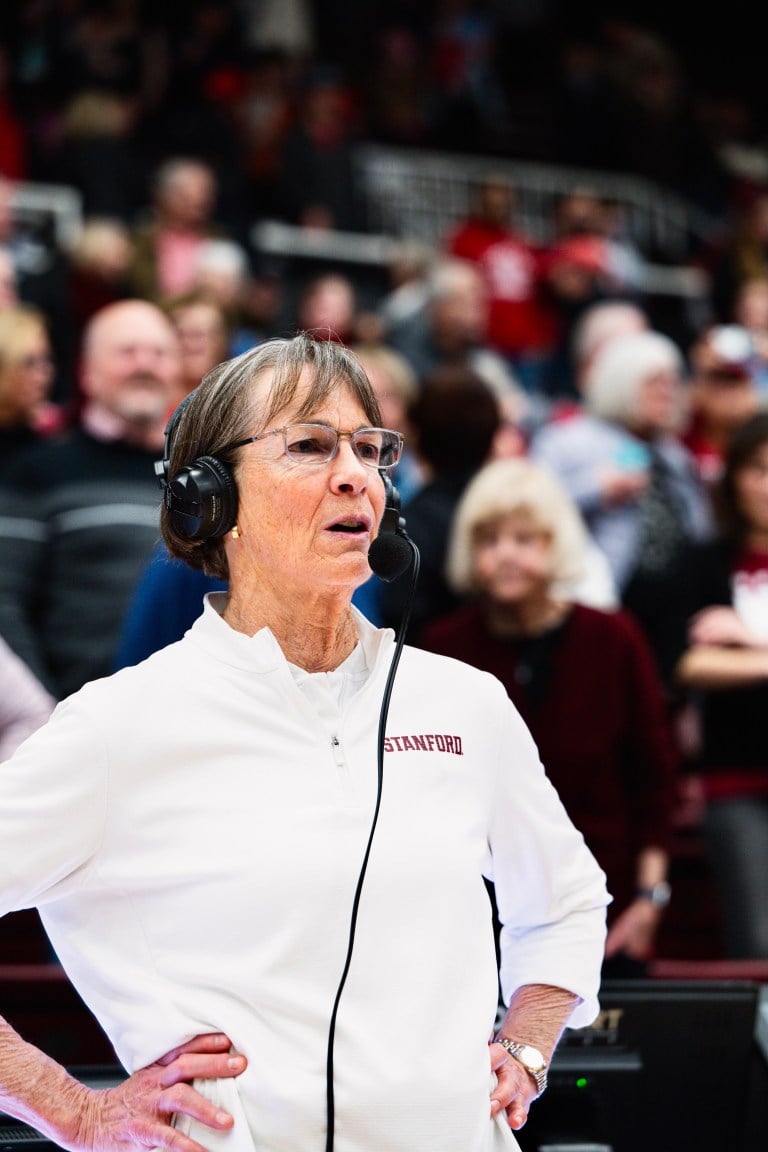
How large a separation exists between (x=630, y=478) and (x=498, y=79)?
25.6 feet

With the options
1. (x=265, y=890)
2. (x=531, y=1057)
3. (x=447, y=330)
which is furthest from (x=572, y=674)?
(x=447, y=330)

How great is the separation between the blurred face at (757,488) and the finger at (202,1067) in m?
2.83

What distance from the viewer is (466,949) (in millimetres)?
1863

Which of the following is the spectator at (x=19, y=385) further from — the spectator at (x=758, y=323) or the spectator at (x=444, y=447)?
the spectator at (x=758, y=323)

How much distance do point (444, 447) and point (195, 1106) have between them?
263 centimetres

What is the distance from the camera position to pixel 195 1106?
1.73 metres

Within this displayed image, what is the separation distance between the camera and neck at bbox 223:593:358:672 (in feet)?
6.54

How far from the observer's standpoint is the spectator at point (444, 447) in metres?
3.95

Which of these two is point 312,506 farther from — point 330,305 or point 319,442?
point 330,305

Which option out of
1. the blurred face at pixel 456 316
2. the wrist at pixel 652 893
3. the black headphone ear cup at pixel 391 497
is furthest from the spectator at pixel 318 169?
the black headphone ear cup at pixel 391 497

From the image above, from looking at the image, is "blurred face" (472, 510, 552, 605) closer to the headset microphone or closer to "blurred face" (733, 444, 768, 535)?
"blurred face" (733, 444, 768, 535)

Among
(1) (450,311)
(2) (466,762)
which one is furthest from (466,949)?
(1) (450,311)

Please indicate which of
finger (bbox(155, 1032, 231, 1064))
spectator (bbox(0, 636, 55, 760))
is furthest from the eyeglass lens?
spectator (bbox(0, 636, 55, 760))

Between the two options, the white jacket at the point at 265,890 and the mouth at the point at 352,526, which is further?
the mouth at the point at 352,526
